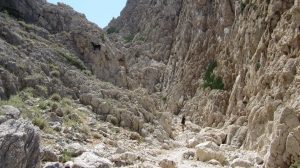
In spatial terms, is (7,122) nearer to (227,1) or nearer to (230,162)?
(230,162)

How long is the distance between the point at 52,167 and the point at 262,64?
14695mm

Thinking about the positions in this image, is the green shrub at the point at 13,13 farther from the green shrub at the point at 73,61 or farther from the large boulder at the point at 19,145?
the large boulder at the point at 19,145

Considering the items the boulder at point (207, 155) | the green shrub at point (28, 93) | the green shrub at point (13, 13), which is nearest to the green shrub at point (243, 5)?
the boulder at point (207, 155)

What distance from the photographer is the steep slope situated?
1316 centimetres

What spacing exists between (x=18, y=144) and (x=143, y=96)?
15379 mm

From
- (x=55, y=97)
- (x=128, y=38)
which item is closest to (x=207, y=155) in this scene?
(x=55, y=97)

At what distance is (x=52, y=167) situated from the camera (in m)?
7.15

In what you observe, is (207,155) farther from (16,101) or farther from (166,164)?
(16,101)

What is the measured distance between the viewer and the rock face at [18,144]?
18.7 feet

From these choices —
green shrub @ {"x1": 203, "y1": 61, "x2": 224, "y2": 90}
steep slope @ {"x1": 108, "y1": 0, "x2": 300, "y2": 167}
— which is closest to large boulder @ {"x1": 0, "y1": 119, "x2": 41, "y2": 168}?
steep slope @ {"x1": 108, "y1": 0, "x2": 300, "y2": 167}

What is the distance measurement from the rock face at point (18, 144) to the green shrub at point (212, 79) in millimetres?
21627

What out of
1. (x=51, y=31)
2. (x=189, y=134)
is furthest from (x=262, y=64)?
(x=51, y=31)

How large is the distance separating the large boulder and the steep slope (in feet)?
25.2

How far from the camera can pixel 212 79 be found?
28.5m
